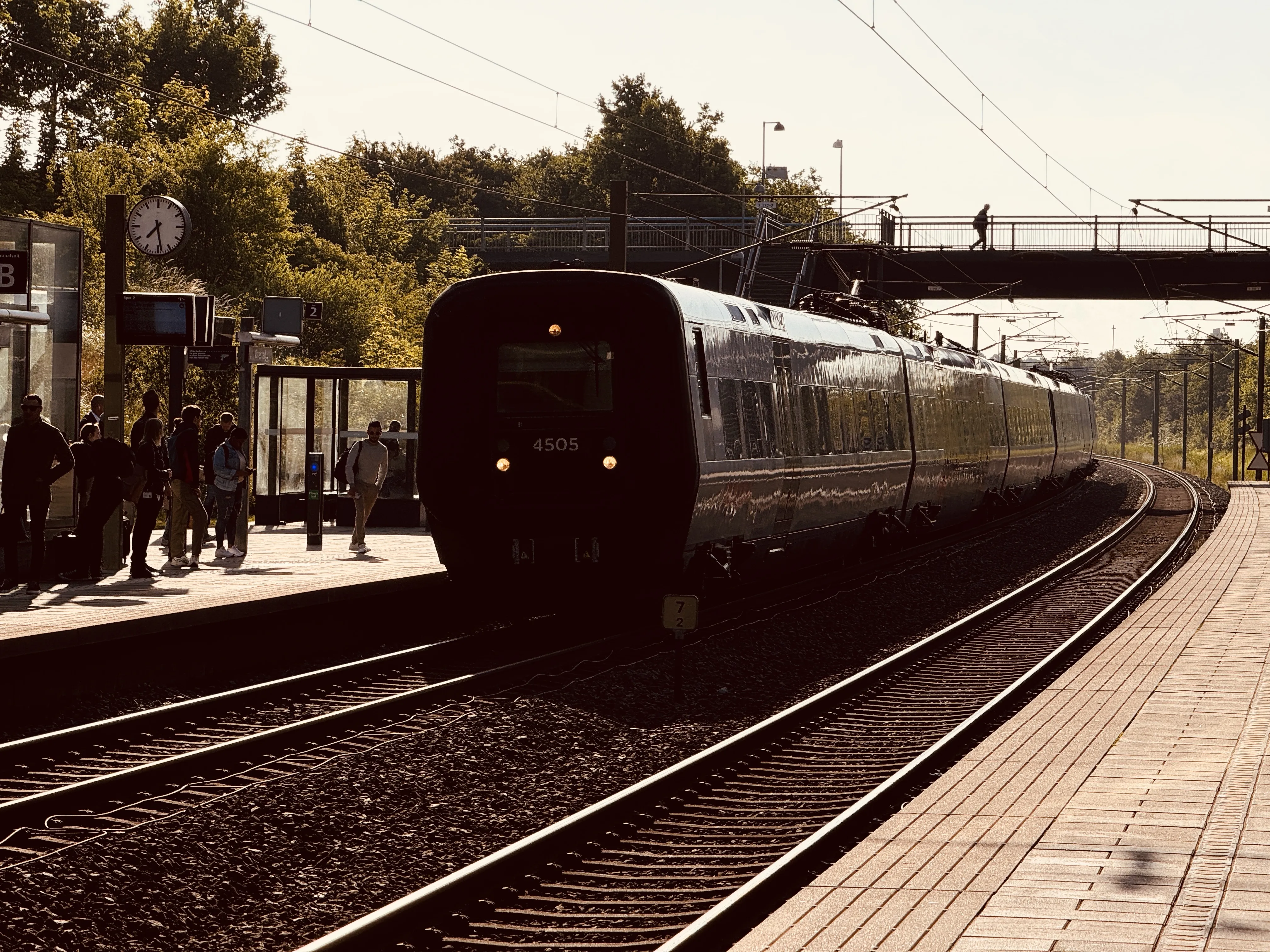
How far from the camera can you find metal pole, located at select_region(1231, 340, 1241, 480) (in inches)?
2598

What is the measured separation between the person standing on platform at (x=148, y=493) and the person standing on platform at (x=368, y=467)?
4328 mm

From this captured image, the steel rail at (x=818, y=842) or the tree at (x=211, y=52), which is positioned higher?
the tree at (x=211, y=52)

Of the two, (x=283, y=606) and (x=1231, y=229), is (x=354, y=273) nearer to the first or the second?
(x=1231, y=229)

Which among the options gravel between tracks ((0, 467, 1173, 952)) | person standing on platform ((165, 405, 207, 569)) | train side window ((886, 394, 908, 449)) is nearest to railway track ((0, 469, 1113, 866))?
gravel between tracks ((0, 467, 1173, 952))

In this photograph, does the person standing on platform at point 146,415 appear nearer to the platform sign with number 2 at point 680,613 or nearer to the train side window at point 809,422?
the train side window at point 809,422

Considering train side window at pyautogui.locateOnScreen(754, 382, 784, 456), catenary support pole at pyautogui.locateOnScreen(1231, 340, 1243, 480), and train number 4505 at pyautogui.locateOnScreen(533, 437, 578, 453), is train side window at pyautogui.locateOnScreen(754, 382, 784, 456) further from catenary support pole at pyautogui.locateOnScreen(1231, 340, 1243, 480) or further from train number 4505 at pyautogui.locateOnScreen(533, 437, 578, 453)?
catenary support pole at pyautogui.locateOnScreen(1231, 340, 1243, 480)

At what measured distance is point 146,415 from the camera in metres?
17.9

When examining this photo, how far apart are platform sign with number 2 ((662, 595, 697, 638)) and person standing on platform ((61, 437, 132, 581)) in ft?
21.7

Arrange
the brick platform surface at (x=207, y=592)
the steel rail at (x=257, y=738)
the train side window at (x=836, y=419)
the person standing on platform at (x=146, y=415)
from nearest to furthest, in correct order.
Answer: the steel rail at (x=257, y=738)
the brick platform surface at (x=207, y=592)
the person standing on platform at (x=146, y=415)
the train side window at (x=836, y=419)

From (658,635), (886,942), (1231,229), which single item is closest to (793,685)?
(658,635)

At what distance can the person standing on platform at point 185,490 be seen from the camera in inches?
741

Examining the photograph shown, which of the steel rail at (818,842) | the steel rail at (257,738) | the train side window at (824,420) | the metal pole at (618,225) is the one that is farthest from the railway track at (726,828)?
the metal pole at (618,225)

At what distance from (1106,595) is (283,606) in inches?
407

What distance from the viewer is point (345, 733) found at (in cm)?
1089
